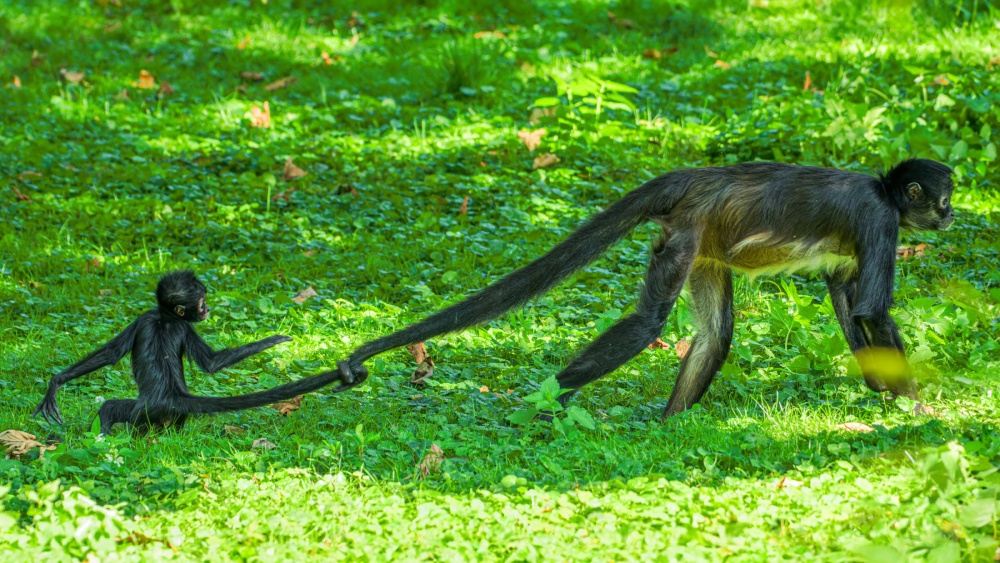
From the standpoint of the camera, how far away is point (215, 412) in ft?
16.9

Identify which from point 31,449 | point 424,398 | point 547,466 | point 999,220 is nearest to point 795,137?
point 999,220

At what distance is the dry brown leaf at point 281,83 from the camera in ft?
36.9

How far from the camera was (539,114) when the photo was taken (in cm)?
1020

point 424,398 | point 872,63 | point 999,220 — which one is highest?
point 872,63

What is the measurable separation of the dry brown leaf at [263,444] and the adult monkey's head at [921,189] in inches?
129

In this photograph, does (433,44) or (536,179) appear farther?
(433,44)

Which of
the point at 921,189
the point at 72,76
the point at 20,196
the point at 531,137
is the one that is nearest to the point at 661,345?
the point at 921,189

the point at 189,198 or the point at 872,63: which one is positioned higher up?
the point at 872,63

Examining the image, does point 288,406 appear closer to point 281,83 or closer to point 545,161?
point 545,161

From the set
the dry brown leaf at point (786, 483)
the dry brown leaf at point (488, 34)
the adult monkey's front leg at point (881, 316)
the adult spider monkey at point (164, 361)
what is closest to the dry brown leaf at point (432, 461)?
the adult spider monkey at point (164, 361)

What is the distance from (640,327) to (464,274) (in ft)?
9.08

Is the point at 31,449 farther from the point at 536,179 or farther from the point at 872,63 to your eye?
the point at 872,63

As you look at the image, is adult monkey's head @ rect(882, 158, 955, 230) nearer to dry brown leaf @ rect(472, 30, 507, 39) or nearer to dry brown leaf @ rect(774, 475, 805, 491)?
dry brown leaf @ rect(774, 475, 805, 491)

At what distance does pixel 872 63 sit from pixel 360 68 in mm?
5407
